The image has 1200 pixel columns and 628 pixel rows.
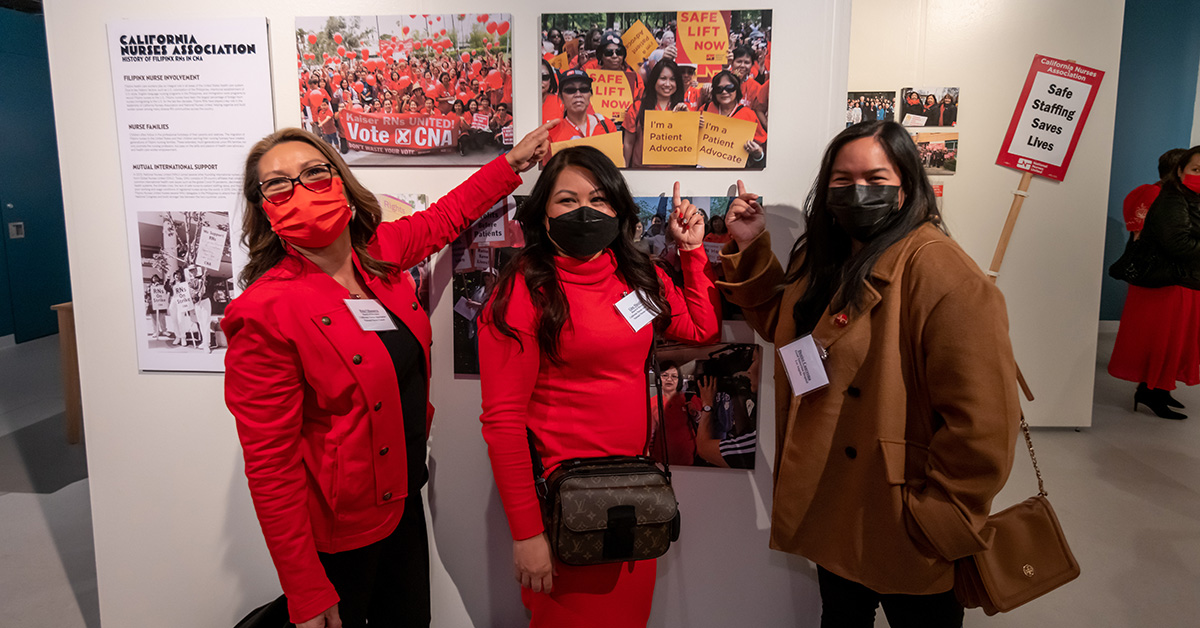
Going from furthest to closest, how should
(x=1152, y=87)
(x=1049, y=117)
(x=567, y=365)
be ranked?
1. (x=1152, y=87)
2. (x=1049, y=117)
3. (x=567, y=365)

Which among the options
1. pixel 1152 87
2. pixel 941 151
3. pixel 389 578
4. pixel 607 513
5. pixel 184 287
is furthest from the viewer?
pixel 1152 87

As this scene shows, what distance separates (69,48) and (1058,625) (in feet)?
14.8

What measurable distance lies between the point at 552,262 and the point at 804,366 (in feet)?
2.47

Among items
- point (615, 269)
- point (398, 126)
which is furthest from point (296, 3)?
point (615, 269)

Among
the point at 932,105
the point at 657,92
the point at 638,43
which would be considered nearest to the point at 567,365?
the point at 657,92

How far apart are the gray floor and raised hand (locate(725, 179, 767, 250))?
142cm

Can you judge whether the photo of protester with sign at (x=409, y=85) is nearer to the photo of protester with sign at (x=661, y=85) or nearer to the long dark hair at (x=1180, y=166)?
the photo of protester with sign at (x=661, y=85)

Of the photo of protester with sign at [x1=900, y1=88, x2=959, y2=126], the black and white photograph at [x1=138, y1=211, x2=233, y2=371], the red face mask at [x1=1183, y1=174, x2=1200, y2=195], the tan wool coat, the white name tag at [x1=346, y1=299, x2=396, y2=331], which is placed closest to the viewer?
the tan wool coat

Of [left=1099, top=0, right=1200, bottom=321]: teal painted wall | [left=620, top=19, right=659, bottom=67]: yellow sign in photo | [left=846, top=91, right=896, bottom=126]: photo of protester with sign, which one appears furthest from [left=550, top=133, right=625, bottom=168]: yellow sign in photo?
[left=1099, top=0, right=1200, bottom=321]: teal painted wall

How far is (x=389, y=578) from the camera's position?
174 centimetres

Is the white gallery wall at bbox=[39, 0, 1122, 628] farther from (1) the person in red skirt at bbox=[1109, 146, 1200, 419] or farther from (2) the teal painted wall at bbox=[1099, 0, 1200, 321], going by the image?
(2) the teal painted wall at bbox=[1099, 0, 1200, 321]

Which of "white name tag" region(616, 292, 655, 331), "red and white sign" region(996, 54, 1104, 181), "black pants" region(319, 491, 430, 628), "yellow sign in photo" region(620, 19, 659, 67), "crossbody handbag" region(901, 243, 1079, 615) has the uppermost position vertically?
"red and white sign" region(996, 54, 1104, 181)

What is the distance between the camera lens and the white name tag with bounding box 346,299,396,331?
A: 1535mm

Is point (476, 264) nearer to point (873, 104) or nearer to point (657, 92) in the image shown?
point (657, 92)
